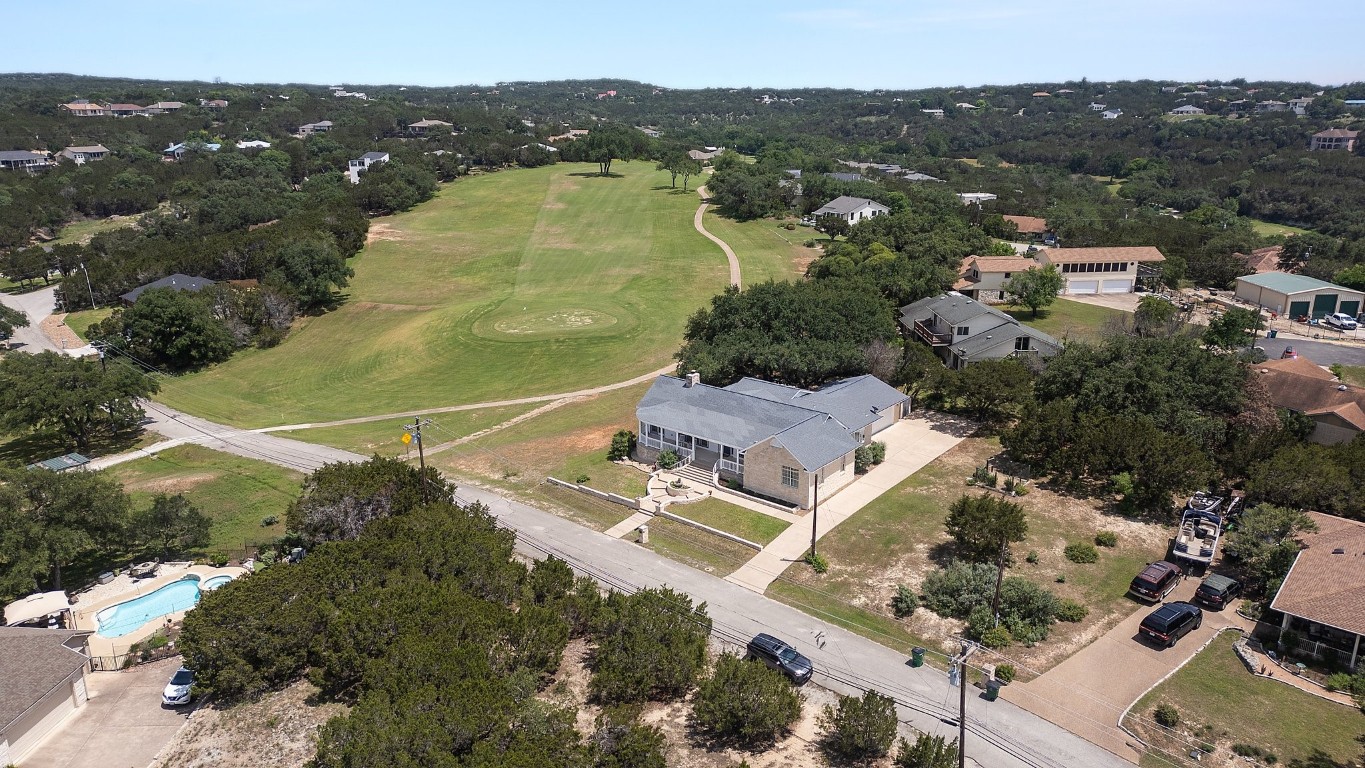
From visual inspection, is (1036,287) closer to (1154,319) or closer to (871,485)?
(1154,319)

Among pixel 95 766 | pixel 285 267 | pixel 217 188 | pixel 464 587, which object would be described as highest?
pixel 217 188

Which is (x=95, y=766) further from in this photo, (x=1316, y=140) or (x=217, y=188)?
(x=1316, y=140)

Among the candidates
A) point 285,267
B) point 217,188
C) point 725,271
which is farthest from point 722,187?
point 217,188

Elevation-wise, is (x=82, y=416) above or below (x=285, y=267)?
below

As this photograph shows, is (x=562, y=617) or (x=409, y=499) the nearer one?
(x=562, y=617)

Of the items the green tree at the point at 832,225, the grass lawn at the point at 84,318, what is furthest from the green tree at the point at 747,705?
the green tree at the point at 832,225

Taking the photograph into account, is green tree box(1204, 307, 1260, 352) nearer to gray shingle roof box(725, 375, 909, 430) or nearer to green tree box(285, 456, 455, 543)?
gray shingle roof box(725, 375, 909, 430)
